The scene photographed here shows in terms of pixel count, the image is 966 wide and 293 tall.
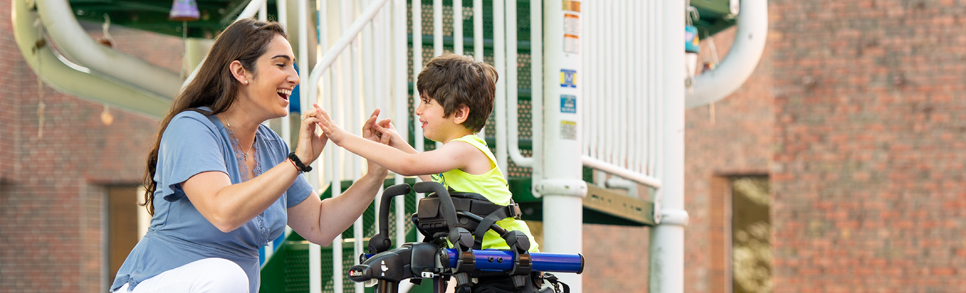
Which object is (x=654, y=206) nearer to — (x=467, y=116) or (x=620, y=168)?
(x=620, y=168)

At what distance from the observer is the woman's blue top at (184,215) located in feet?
7.45

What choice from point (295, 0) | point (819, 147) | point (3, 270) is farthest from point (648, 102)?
point (3, 270)

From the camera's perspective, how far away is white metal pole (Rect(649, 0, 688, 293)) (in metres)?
4.50

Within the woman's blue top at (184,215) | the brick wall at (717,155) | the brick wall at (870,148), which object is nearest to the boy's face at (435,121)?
the woman's blue top at (184,215)

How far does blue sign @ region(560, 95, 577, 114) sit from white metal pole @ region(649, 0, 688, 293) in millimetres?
902

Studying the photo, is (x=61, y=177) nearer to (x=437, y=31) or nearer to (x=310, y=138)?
(x=437, y=31)

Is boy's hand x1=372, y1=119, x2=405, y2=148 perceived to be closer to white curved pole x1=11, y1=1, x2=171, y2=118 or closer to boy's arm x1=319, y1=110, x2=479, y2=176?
boy's arm x1=319, y1=110, x2=479, y2=176

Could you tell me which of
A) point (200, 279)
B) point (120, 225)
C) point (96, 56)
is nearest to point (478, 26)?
point (200, 279)

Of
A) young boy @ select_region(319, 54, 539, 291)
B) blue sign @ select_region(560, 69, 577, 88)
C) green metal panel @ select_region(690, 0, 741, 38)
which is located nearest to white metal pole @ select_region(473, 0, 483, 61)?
blue sign @ select_region(560, 69, 577, 88)

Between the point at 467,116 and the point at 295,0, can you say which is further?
the point at 295,0

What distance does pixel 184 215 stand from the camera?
7.63 ft

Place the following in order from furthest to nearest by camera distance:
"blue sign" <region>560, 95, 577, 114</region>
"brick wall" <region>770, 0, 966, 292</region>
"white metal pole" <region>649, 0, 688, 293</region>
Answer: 1. "brick wall" <region>770, 0, 966, 292</region>
2. "white metal pole" <region>649, 0, 688, 293</region>
3. "blue sign" <region>560, 95, 577, 114</region>

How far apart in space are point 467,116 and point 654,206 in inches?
78.5

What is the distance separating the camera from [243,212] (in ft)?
7.23
